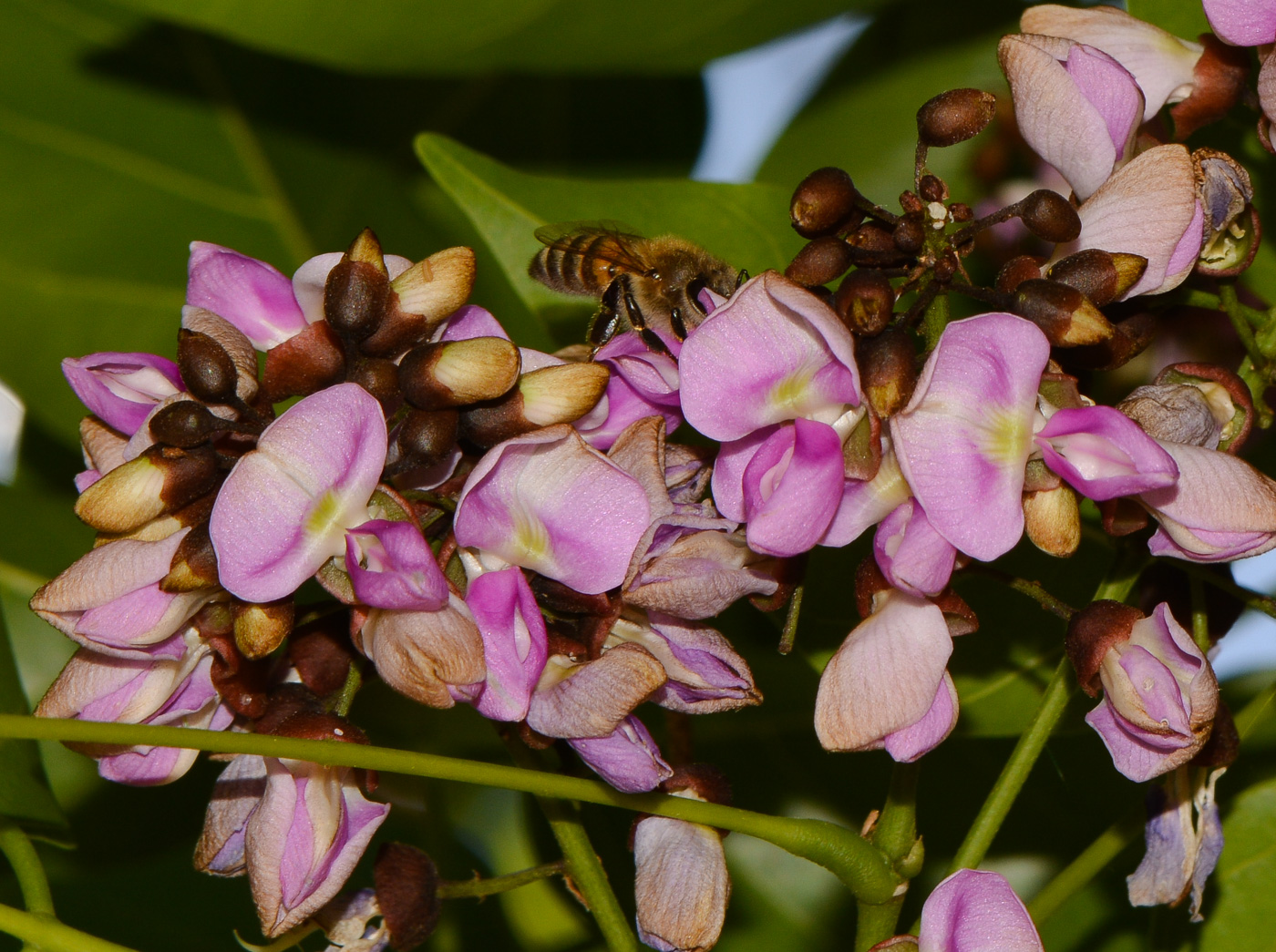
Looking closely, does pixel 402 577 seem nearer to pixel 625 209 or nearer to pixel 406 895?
pixel 406 895

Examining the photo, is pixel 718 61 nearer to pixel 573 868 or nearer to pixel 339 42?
pixel 339 42

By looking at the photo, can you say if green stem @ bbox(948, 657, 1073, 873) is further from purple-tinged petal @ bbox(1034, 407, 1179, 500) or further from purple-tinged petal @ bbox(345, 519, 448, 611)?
purple-tinged petal @ bbox(345, 519, 448, 611)

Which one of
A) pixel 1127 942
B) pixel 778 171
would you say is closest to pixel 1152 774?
pixel 1127 942

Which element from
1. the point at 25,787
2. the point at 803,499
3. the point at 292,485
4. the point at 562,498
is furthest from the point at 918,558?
the point at 25,787

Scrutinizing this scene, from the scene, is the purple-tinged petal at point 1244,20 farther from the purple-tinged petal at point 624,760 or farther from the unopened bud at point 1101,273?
the purple-tinged petal at point 624,760

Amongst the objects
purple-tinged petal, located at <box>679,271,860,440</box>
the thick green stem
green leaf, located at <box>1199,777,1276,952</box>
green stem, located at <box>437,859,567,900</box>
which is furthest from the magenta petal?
green leaf, located at <box>1199,777,1276,952</box>
